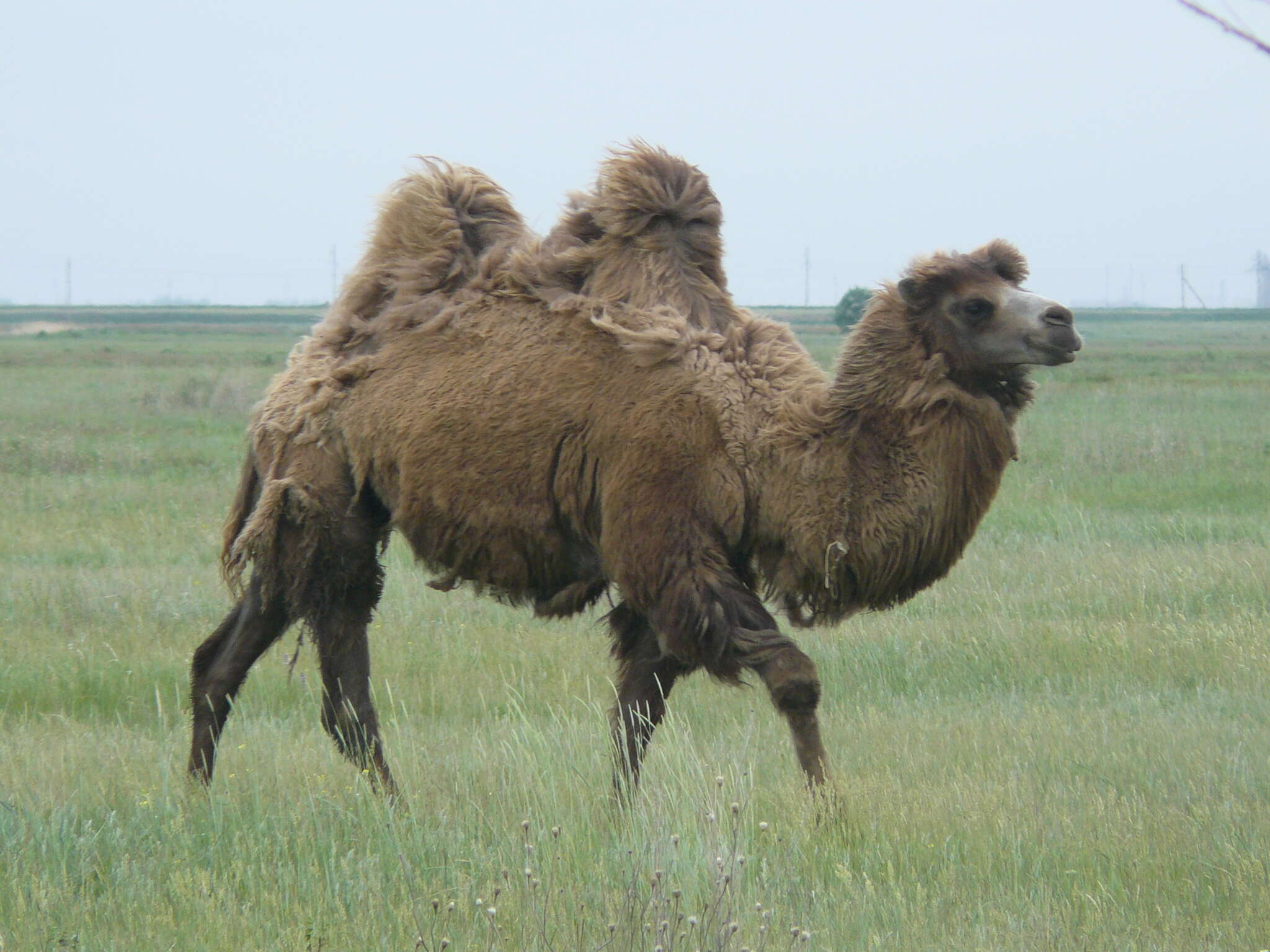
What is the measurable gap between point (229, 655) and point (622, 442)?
2414 mm

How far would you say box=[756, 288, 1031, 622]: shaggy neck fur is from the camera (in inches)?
212

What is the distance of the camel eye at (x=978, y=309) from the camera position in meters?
5.46

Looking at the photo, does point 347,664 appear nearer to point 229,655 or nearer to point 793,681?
point 229,655

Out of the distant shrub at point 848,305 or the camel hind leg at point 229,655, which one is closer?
the camel hind leg at point 229,655

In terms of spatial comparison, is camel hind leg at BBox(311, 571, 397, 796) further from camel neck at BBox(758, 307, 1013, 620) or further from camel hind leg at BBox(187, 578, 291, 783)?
camel neck at BBox(758, 307, 1013, 620)

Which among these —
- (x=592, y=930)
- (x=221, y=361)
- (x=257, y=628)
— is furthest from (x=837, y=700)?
(x=221, y=361)

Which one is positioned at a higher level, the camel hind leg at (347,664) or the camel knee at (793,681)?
the camel knee at (793,681)

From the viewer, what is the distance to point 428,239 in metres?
6.61

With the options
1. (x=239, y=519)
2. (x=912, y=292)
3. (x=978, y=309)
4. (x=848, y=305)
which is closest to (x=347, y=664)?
(x=239, y=519)

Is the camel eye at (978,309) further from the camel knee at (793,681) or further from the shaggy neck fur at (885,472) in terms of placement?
the camel knee at (793,681)

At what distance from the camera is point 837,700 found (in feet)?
25.7

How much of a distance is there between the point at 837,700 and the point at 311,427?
3.24 meters

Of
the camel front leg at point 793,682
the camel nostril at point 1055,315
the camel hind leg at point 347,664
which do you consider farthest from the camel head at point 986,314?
the camel hind leg at point 347,664

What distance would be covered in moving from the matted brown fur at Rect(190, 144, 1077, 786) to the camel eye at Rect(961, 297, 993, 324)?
0.12 meters
